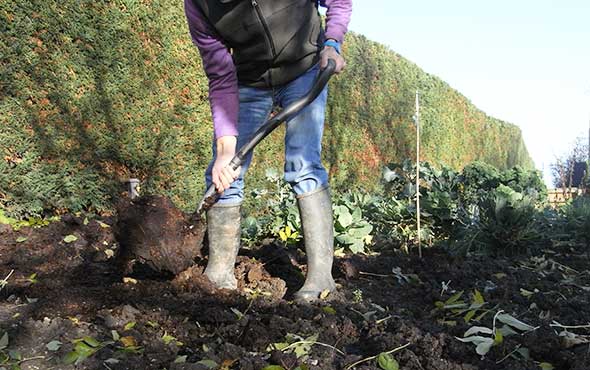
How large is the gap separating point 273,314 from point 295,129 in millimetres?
884

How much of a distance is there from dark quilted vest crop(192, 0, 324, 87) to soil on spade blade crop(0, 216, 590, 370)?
3.32 feet

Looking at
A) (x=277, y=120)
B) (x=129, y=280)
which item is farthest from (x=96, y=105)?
Answer: (x=277, y=120)

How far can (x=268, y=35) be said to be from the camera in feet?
8.57

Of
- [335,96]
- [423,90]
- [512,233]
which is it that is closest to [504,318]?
[512,233]

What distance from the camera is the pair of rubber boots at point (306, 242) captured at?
2.72 meters

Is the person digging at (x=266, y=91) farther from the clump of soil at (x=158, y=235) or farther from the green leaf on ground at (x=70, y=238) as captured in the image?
the green leaf on ground at (x=70, y=238)

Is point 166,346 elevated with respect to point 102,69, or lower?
lower

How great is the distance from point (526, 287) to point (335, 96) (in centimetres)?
584

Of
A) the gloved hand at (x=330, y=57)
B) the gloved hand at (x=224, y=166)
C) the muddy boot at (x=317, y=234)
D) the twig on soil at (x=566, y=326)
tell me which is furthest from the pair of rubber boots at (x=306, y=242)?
the twig on soil at (x=566, y=326)

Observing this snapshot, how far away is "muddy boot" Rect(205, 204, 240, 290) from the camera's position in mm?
2840

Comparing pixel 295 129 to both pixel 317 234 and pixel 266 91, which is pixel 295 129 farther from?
pixel 317 234

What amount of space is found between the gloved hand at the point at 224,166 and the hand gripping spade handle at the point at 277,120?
0.03 meters

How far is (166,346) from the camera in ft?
6.41

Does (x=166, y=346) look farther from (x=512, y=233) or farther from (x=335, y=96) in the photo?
(x=335, y=96)
